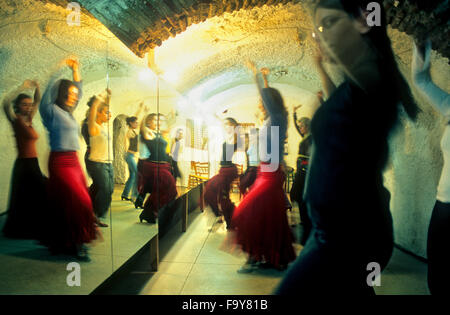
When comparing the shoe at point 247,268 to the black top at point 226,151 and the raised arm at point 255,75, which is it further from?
the raised arm at point 255,75

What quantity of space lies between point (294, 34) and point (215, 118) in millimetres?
2389

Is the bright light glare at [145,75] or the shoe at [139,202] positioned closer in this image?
the shoe at [139,202]

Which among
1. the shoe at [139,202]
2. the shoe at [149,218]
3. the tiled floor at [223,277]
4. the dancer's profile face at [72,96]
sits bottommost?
the tiled floor at [223,277]

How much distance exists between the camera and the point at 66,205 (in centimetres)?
136

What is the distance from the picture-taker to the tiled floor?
163cm

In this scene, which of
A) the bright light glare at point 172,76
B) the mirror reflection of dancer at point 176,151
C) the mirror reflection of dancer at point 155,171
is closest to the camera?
the mirror reflection of dancer at point 155,171

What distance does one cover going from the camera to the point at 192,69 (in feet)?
11.1

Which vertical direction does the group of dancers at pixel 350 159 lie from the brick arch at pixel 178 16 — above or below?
below

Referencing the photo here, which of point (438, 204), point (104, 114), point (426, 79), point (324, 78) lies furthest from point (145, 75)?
point (438, 204)

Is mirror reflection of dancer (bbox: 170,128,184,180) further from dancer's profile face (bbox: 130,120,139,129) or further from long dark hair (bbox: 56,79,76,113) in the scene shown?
long dark hair (bbox: 56,79,76,113)

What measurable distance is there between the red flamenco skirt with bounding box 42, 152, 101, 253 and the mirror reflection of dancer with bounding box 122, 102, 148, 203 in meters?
0.38

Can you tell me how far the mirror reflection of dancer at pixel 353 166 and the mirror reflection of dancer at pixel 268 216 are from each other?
832 mm

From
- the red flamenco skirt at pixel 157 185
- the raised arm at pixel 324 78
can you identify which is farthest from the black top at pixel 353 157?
the red flamenco skirt at pixel 157 185

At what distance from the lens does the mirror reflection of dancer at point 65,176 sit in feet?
4.14
